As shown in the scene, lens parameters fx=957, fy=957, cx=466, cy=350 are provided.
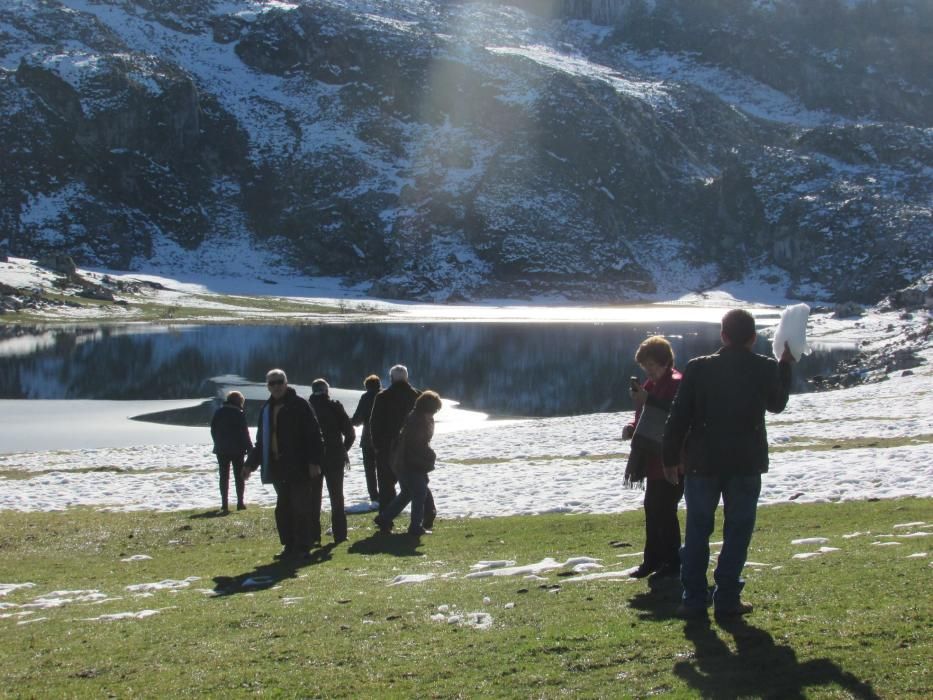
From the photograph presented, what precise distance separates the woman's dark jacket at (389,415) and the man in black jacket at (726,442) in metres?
9.89

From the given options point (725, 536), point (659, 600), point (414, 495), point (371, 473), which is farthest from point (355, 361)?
point (725, 536)

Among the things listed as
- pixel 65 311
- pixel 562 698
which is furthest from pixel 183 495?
pixel 65 311

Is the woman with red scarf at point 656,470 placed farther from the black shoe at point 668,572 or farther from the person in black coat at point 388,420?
the person in black coat at point 388,420

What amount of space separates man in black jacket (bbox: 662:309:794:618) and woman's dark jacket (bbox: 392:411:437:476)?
27.5 feet

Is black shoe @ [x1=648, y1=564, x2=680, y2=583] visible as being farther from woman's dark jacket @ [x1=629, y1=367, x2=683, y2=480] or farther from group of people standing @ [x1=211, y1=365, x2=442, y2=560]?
group of people standing @ [x1=211, y1=365, x2=442, y2=560]

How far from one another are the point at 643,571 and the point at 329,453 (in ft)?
26.4

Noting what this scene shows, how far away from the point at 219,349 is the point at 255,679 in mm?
82529

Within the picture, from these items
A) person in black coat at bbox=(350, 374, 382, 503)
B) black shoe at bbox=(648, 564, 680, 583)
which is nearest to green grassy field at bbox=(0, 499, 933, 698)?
black shoe at bbox=(648, 564, 680, 583)

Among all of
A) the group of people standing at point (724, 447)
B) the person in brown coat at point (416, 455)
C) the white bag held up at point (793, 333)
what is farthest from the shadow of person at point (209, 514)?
the white bag held up at point (793, 333)

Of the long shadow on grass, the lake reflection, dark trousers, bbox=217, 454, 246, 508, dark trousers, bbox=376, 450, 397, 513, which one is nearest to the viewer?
the long shadow on grass

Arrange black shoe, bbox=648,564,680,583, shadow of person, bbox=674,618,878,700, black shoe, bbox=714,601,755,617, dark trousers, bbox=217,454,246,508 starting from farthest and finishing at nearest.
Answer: dark trousers, bbox=217,454,246,508
black shoe, bbox=648,564,680,583
black shoe, bbox=714,601,755,617
shadow of person, bbox=674,618,878,700

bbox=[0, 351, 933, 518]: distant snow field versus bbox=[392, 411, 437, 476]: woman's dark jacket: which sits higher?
bbox=[392, 411, 437, 476]: woman's dark jacket

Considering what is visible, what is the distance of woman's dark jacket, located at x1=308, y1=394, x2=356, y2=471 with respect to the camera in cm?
1777

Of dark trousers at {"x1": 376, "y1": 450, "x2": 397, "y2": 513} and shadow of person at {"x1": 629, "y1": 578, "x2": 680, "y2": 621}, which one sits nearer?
shadow of person at {"x1": 629, "y1": 578, "x2": 680, "y2": 621}
